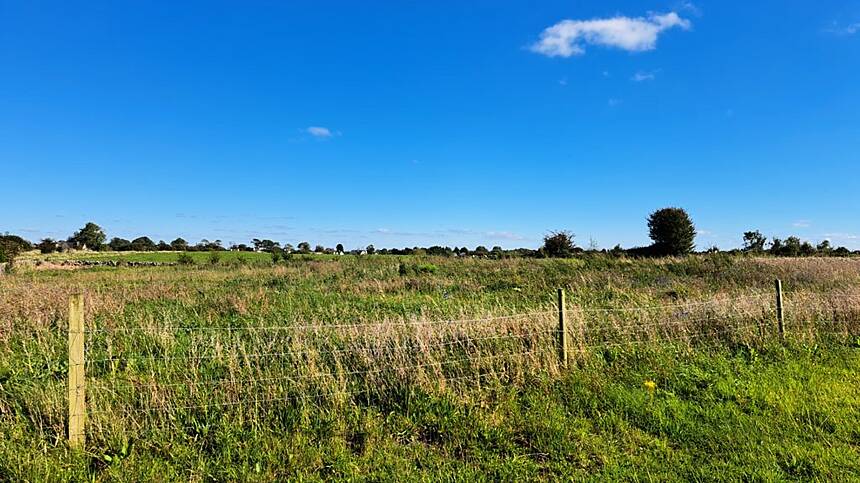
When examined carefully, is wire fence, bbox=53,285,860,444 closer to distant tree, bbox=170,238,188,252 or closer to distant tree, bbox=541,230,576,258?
distant tree, bbox=541,230,576,258

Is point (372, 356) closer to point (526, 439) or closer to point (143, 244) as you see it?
point (526, 439)

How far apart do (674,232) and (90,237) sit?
313ft

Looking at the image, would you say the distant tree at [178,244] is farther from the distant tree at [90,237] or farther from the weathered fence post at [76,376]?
the weathered fence post at [76,376]

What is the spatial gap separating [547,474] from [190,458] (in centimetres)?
325

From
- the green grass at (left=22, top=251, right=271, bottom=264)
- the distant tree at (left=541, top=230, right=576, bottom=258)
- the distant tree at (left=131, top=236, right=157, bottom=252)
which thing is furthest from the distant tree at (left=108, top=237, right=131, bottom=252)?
the distant tree at (left=541, top=230, right=576, bottom=258)

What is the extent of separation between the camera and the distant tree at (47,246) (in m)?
65.9

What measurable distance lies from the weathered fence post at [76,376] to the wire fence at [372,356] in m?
0.01

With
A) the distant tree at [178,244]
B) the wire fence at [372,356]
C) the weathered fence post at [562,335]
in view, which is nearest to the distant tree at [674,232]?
the wire fence at [372,356]

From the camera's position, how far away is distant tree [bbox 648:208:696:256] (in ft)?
150

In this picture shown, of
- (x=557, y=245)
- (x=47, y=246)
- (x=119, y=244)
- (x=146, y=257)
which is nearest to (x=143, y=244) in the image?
(x=119, y=244)

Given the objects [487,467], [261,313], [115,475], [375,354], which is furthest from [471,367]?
[261,313]

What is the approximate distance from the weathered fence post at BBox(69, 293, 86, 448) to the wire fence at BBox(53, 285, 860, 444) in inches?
0.4

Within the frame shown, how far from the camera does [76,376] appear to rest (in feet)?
14.6

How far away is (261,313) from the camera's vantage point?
1188 centimetres
